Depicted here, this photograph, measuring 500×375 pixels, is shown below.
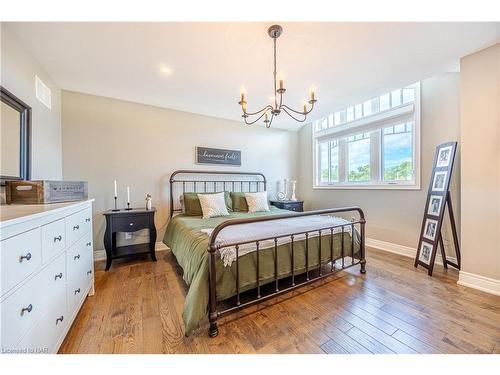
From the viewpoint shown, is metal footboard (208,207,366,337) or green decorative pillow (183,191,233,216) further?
green decorative pillow (183,191,233,216)

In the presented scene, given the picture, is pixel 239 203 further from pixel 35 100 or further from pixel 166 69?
pixel 35 100

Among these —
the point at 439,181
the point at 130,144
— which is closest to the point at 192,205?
the point at 130,144

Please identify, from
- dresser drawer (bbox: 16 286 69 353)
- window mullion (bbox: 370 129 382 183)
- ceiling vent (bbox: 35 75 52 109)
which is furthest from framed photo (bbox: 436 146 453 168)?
ceiling vent (bbox: 35 75 52 109)

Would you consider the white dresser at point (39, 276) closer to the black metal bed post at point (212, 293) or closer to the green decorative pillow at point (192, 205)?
the black metal bed post at point (212, 293)

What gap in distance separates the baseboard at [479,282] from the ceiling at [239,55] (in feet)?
7.40

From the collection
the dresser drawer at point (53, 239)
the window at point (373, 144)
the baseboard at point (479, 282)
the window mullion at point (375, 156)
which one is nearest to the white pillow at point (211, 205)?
the dresser drawer at point (53, 239)

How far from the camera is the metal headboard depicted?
338 cm

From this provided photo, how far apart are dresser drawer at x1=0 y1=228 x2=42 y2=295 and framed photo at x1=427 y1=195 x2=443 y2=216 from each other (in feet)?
11.7

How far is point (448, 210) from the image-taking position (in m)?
2.36

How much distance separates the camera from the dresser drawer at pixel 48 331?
0.94 m

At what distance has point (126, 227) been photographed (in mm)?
2617

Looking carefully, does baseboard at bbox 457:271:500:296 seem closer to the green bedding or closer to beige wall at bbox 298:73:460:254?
beige wall at bbox 298:73:460:254
